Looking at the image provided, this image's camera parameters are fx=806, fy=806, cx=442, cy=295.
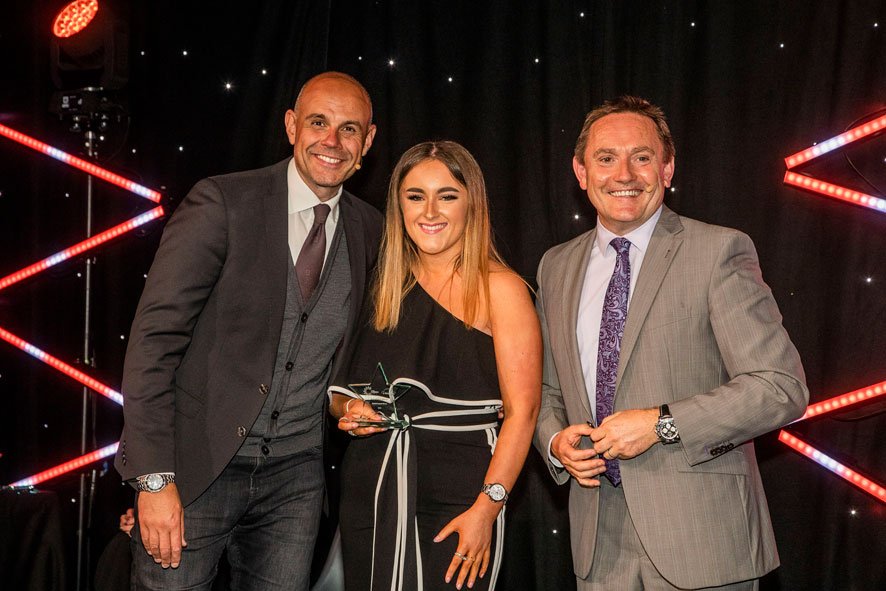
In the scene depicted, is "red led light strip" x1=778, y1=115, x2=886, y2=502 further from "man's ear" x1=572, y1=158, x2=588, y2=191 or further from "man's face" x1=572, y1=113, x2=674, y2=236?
"man's ear" x1=572, y1=158, x2=588, y2=191

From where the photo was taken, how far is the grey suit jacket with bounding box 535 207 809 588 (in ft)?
5.99

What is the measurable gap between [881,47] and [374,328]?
2.00 meters

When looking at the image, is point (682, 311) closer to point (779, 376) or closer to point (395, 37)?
point (779, 376)

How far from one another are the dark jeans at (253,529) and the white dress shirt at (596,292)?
30.1 inches

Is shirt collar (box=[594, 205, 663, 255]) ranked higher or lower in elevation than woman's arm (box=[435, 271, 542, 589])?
higher

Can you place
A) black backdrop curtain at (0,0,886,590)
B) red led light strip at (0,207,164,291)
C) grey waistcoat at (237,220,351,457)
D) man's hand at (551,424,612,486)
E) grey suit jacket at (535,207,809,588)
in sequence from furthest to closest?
red led light strip at (0,207,164,291) → black backdrop curtain at (0,0,886,590) → grey waistcoat at (237,220,351,457) → man's hand at (551,424,612,486) → grey suit jacket at (535,207,809,588)

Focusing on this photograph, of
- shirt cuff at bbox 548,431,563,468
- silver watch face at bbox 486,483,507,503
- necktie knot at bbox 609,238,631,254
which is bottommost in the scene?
silver watch face at bbox 486,483,507,503

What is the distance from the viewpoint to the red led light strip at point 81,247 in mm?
3328

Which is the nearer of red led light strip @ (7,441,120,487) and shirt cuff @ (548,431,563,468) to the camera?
shirt cuff @ (548,431,563,468)

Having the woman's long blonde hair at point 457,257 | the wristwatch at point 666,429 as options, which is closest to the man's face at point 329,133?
the woman's long blonde hair at point 457,257

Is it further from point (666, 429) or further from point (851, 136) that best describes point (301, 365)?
point (851, 136)

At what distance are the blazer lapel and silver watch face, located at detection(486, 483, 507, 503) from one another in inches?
11.1

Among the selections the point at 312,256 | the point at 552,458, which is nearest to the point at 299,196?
the point at 312,256

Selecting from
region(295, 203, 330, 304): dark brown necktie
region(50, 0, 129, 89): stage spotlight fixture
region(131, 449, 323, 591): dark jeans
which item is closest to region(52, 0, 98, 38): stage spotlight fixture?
region(50, 0, 129, 89): stage spotlight fixture
